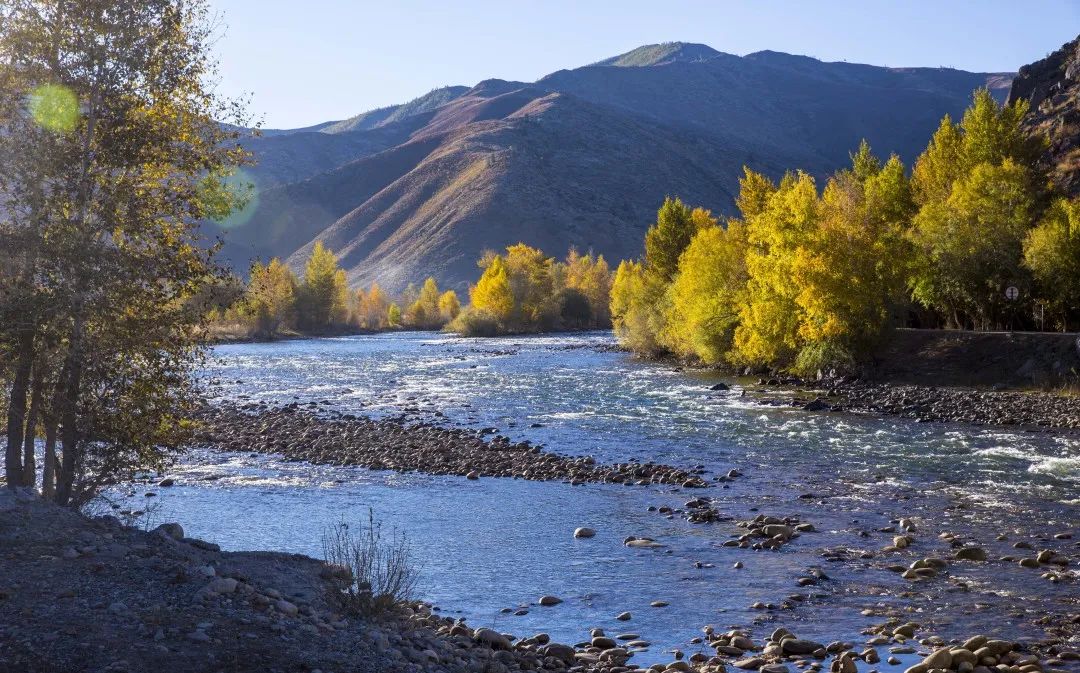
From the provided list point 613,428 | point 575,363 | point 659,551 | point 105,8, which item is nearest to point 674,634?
point 659,551

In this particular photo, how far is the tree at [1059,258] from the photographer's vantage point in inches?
1849

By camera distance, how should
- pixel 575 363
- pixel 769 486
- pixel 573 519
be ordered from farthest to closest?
pixel 575 363
pixel 769 486
pixel 573 519

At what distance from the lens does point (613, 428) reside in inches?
1422

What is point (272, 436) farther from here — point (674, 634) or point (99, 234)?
point (674, 634)

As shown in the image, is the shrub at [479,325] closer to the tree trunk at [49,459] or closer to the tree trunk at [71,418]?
the tree trunk at [49,459]

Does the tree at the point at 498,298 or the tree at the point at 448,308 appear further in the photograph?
the tree at the point at 448,308

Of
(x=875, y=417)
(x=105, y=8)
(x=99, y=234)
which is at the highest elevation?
(x=105, y=8)

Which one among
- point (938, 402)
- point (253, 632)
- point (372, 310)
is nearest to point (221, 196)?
point (253, 632)

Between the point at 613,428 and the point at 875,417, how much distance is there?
1151 centimetres

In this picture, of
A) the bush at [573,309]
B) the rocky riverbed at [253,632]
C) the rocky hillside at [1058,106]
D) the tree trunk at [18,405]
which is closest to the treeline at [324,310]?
the bush at [573,309]

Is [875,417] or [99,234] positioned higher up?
[99,234]

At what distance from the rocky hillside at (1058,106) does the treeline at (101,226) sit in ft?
212

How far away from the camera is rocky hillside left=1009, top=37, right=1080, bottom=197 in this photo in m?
70.8

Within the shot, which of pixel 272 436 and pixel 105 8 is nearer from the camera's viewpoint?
pixel 105 8
